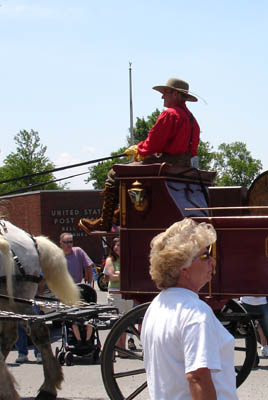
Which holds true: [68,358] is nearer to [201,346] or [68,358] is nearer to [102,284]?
[201,346]

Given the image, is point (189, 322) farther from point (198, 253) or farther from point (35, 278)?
point (35, 278)

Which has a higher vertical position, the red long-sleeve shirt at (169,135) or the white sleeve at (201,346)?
the red long-sleeve shirt at (169,135)

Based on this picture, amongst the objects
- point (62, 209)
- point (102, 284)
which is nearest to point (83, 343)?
point (102, 284)

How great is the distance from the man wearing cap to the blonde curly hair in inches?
117

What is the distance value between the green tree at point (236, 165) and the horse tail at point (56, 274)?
6936 centimetres

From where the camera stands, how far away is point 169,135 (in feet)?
18.7

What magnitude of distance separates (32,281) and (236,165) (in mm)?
72751

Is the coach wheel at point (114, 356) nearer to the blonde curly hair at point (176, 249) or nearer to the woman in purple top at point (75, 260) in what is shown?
the blonde curly hair at point (176, 249)

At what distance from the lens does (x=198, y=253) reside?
107 inches

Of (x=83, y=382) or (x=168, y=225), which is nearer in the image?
(x=168, y=225)

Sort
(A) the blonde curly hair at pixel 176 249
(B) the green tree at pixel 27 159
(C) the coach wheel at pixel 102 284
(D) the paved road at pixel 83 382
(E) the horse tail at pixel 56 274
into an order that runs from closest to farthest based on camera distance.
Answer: (A) the blonde curly hair at pixel 176 249 < (D) the paved road at pixel 83 382 < (E) the horse tail at pixel 56 274 < (C) the coach wheel at pixel 102 284 < (B) the green tree at pixel 27 159

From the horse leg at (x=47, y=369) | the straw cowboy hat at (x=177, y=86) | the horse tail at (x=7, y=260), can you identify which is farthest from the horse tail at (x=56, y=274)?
the straw cowboy hat at (x=177, y=86)

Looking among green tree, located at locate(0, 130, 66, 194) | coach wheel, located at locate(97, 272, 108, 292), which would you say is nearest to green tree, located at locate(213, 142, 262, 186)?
green tree, located at locate(0, 130, 66, 194)

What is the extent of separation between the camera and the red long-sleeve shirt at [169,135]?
568cm
